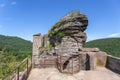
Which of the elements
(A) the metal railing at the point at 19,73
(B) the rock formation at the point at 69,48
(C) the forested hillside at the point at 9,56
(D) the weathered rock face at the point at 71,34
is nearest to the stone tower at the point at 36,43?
(B) the rock formation at the point at 69,48

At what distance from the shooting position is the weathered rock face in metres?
9.60

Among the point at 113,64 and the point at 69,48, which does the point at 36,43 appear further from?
the point at 113,64

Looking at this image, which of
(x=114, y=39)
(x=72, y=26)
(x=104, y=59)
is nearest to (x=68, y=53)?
(x=72, y=26)

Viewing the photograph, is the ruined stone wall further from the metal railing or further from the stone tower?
the metal railing

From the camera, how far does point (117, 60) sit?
8305 millimetres

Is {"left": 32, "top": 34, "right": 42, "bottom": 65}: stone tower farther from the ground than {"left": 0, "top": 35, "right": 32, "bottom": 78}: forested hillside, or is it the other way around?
{"left": 32, "top": 34, "right": 42, "bottom": 65}: stone tower

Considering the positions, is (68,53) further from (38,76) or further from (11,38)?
(11,38)

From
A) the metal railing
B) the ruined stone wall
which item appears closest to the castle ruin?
the ruined stone wall

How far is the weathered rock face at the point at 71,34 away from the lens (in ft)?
31.5

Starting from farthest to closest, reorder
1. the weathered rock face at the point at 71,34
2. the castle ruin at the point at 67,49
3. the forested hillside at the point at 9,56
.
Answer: the forested hillside at the point at 9,56, the weathered rock face at the point at 71,34, the castle ruin at the point at 67,49

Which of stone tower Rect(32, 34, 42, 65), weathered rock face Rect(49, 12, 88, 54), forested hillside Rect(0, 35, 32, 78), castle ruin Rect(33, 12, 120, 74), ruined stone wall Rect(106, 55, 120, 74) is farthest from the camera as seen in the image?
forested hillside Rect(0, 35, 32, 78)

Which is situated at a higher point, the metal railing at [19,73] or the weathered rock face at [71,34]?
the weathered rock face at [71,34]

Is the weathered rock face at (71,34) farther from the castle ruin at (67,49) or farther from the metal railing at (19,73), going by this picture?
the metal railing at (19,73)

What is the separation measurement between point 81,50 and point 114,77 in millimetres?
2858
